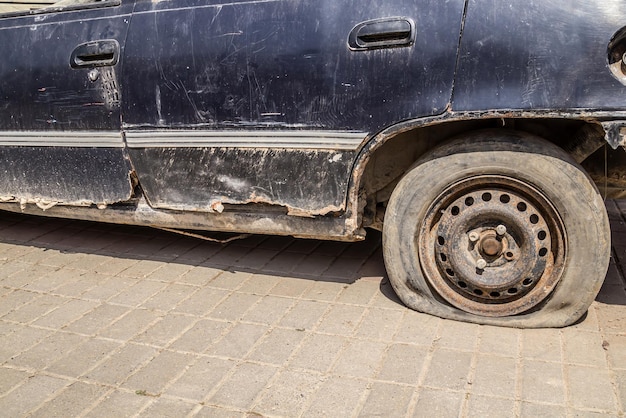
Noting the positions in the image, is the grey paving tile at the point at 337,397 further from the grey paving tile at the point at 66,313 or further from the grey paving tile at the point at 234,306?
the grey paving tile at the point at 66,313

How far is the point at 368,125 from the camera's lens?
2926 mm

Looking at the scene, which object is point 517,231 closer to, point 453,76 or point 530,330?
point 530,330

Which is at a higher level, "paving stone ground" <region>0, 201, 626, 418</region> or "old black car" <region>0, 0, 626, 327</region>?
"old black car" <region>0, 0, 626, 327</region>

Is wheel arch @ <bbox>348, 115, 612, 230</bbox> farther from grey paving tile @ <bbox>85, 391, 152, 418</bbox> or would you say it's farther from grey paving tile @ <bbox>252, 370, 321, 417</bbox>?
grey paving tile @ <bbox>85, 391, 152, 418</bbox>

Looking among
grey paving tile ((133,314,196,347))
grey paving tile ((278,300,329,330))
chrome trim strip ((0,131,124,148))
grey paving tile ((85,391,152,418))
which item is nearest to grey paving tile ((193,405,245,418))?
grey paving tile ((85,391,152,418))

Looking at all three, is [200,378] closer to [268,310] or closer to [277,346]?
[277,346]

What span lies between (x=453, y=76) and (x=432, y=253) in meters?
0.85

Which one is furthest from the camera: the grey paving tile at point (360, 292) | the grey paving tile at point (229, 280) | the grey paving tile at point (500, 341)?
the grey paving tile at point (229, 280)

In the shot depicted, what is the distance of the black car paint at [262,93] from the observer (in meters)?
2.64

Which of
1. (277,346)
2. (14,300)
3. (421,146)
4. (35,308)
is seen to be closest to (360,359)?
(277,346)

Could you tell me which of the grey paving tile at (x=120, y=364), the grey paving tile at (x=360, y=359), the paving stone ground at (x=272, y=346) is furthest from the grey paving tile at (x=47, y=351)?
the grey paving tile at (x=360, y=359)

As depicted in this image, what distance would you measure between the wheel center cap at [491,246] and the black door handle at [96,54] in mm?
2126

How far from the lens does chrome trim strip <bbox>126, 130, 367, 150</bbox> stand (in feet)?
9.86

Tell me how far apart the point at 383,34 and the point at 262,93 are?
66 centimetres
